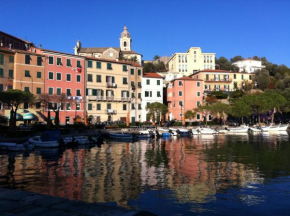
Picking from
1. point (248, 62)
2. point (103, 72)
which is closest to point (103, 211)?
point (103, 72)

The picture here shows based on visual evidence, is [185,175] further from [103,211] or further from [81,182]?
[103,211]

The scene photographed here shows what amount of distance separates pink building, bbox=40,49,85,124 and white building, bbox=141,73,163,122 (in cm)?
1575

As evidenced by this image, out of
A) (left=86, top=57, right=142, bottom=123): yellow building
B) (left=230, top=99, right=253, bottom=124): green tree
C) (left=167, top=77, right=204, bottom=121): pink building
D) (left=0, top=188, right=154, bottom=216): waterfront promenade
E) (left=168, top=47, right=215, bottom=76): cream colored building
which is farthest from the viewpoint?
(left=168, top=47, right=215, bottom=76): cream colored building

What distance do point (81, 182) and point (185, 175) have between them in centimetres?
628

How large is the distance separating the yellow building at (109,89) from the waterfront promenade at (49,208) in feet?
165

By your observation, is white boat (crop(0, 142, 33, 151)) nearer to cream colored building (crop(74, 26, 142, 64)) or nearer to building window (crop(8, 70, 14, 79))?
building window (crop(8, 70, 14, 79))

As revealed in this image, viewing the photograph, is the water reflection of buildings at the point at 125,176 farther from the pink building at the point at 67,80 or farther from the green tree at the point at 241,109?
the green tree at the point at 241,109

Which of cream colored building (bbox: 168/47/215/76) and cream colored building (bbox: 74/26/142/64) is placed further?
cream colored building (bbox: 168/47/215/76)

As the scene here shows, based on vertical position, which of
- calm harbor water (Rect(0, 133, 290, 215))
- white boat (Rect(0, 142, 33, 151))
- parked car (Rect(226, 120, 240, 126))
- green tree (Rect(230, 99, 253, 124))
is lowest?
calm harbor water (Rect(0, 133, 290, 215))

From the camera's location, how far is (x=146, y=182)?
51.3ft

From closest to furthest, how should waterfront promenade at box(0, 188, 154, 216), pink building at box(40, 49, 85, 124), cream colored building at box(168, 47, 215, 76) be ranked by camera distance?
waterfront promenade at box(0, 188, 154, 216) → pink building at box(40, 49, 85, 124) → cream colored building at box(168, 47, 215, 76)

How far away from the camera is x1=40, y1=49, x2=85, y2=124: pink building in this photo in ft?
177

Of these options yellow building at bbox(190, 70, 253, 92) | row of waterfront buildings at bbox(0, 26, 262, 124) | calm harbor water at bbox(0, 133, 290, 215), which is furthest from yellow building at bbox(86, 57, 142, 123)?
calm harbor water at bbox(0, 133, 290, 215)

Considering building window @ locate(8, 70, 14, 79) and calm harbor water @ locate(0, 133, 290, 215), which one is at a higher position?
building window @ locate(8, 70, 14, 79)
